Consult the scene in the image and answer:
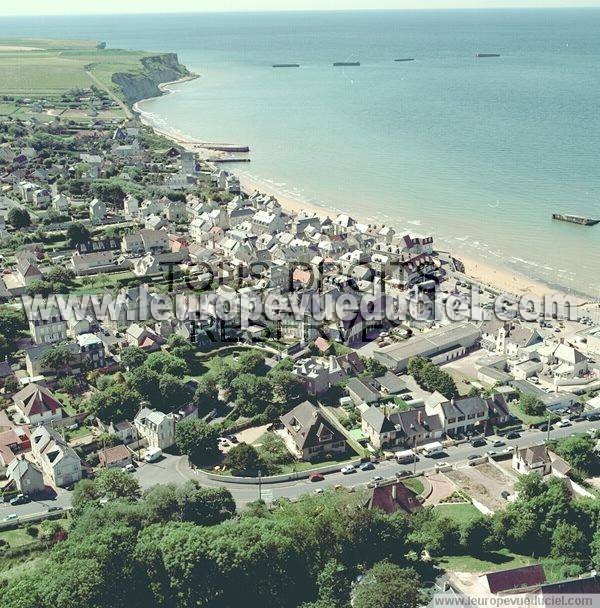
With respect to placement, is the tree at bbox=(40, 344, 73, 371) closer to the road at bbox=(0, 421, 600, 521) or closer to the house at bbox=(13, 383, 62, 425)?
the house at bbox=(13, 383, 62, 425)

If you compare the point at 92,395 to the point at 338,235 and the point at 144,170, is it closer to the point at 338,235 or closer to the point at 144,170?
the point at 338,235

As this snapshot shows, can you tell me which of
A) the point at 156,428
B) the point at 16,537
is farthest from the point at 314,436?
the point at 16,537

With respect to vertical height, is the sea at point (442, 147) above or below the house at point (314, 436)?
above

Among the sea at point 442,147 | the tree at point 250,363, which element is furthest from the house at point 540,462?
the sea at point 442,147

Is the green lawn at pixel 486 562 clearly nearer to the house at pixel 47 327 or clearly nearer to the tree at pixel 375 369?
the tree at pixel 375 369

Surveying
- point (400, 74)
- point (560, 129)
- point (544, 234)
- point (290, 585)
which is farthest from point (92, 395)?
point (400, 74)

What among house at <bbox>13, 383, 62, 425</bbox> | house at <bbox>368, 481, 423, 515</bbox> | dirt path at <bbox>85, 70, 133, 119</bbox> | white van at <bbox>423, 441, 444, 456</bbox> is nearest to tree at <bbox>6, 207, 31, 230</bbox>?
house at <bbox>13, 383, 62, 425</bbox>

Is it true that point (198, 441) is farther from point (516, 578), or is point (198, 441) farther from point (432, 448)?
point (516, 578)
